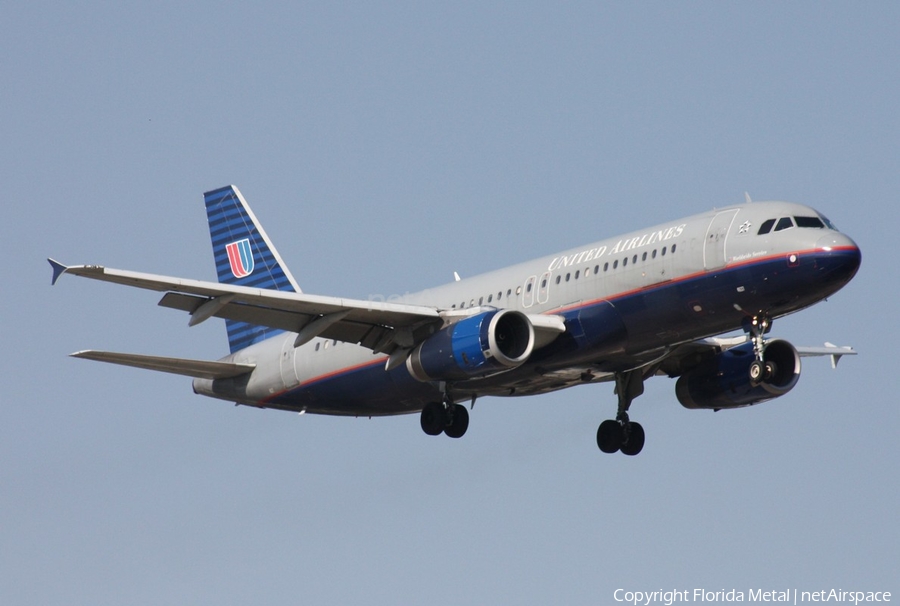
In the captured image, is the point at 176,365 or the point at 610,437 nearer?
the point at 176,365

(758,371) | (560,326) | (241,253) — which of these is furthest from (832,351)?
(241,253)

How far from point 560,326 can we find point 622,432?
7.33 metres

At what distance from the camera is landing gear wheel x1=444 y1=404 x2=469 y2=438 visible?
Answer: 45375 mm

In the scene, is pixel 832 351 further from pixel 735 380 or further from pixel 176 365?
pixel 176 365

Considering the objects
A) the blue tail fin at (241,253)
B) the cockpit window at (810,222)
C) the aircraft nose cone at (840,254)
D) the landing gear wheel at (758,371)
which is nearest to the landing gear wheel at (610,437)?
the landing gear wheel at (758,371)


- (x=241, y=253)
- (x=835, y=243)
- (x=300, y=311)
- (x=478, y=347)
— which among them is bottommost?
(x=478, y=347)

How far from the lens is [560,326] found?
42000 mm

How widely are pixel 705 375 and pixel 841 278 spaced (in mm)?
9303

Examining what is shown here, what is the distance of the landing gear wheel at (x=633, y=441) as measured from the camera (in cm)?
4806

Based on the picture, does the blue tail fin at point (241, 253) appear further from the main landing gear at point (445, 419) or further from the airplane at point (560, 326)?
the main landing gear at point (445, 419)

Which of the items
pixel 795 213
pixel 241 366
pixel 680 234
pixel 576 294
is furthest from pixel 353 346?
pixel 795 213

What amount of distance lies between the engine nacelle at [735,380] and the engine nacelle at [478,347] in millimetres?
7995

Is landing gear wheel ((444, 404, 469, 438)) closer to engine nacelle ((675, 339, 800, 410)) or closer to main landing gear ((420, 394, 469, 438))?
main landing gear ((420, 394, 469, 438))

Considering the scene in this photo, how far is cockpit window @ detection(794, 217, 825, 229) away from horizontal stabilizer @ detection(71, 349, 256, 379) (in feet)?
60.8
